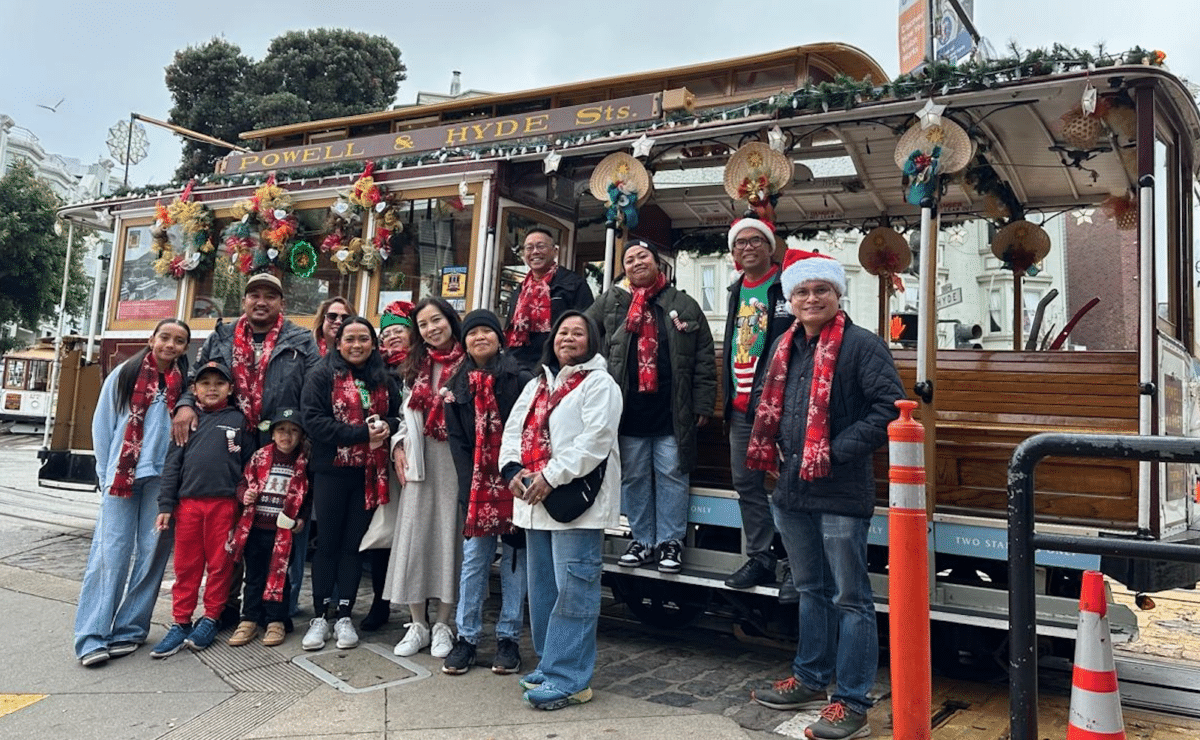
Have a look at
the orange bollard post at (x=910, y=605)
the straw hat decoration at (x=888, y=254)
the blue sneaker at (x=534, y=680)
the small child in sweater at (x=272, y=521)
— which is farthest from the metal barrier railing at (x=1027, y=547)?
the straw hat decoration at (x=888, y=254)

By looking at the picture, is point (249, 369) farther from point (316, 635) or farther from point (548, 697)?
point (548, 697)

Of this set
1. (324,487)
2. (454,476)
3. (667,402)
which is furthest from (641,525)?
(324,487)

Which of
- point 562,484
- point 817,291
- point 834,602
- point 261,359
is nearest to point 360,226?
point 261,359

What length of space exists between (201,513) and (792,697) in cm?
329

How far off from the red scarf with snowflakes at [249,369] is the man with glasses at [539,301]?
1483 mm

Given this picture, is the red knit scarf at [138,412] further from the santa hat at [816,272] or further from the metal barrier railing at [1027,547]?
the metal barrier railing at [1027,547]

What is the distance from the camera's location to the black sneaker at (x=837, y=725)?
331 centimetres

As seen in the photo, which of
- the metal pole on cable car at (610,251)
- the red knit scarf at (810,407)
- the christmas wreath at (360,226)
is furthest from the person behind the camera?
the christmas wreath at (360,226)

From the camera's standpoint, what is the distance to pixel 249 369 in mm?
5031

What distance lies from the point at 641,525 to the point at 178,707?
2.47 meters

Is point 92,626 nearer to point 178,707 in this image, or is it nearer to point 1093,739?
point 178,707

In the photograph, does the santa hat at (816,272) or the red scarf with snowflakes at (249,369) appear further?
the red scarf with snowflakes at (249,369)

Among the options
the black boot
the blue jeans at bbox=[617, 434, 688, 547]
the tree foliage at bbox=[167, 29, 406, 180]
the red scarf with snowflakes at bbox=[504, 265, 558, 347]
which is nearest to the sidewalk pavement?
the black boot

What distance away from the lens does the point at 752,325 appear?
14.3ft
